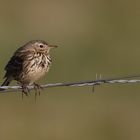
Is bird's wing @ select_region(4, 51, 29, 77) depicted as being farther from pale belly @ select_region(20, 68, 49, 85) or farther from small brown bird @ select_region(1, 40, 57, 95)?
pale belly @ select_region(20, 68, 49, 85)

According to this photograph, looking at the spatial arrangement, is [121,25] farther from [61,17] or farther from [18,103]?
[18,103]

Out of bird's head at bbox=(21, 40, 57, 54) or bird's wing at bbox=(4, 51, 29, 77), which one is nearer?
bird's wing at bbox=(4, 51, 29, 77)

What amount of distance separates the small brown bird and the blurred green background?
240 cm

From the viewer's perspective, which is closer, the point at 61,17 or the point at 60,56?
the point at 60,56

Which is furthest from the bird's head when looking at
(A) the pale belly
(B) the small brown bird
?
(A) the pale belly

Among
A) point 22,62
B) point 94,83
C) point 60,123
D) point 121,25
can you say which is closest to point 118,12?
point 121,25

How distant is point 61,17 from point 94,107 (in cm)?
920

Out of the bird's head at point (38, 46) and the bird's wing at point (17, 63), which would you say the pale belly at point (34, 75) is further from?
the bird's head at point (38, 46)

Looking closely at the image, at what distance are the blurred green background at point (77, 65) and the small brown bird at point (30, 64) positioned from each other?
7.88 feet

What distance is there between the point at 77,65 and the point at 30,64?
7.22m

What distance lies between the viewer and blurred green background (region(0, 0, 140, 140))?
17.5 meters

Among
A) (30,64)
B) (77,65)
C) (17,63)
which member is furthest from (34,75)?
(77,65)

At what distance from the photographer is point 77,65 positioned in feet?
71.2

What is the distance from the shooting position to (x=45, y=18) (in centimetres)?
2855
